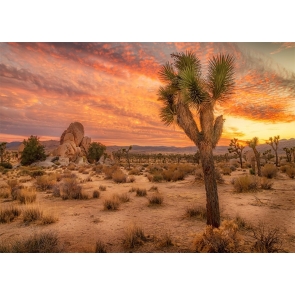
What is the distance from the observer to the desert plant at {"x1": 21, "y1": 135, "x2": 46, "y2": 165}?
3253 cm

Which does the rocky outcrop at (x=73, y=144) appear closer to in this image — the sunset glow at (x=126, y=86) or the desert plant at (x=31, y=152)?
the desert plant at (x=31, y=152)

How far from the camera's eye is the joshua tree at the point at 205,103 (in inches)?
220

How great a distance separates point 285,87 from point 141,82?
687cm

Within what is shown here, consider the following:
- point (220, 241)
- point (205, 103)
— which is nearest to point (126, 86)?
point (205, 103)

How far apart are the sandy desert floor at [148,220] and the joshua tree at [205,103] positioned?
1407 millimetres

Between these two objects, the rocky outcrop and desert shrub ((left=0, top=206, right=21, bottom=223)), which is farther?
the rocky outcrop

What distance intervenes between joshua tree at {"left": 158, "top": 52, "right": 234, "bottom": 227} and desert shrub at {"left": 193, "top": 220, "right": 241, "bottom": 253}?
97cm

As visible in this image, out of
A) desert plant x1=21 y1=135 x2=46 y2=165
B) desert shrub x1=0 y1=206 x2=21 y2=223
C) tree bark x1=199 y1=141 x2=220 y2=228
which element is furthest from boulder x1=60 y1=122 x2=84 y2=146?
tree bark x1=199 y1=141 x2=220 y2=228

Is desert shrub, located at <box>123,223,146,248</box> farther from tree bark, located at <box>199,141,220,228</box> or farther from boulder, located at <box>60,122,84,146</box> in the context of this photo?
boulder, located at <box>60,122,84,146</box>

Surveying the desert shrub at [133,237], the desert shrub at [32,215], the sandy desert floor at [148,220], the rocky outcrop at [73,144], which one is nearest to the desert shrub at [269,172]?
the sandy desert floor at [148,220]

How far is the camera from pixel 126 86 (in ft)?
40.4

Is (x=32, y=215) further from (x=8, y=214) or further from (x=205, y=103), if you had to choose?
(x=205, y=103)
